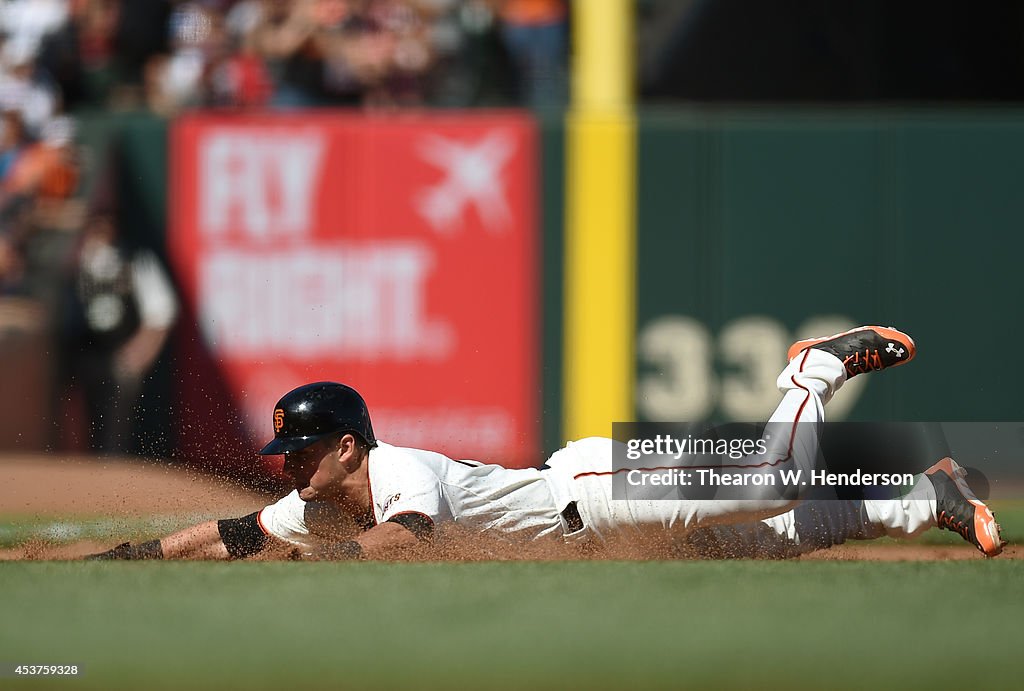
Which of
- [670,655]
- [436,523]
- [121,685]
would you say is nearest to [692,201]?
[436,523]

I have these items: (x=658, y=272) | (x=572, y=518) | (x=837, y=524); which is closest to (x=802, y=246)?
(x=658, y=272)

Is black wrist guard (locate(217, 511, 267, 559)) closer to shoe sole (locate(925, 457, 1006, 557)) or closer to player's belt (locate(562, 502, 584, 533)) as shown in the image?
player's belt (locate(562, 502, 584, 533))

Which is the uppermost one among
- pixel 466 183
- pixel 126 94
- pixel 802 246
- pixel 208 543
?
pixel 126 94

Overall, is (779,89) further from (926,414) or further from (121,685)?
(121,685)

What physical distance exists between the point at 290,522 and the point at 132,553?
571 mm

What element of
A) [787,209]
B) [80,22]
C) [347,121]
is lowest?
[787,209]

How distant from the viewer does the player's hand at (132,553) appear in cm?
482

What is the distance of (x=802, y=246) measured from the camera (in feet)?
27.1

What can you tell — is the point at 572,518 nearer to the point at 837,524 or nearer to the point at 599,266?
the point at 837,524

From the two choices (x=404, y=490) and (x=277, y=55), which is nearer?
(x=404, y=490)

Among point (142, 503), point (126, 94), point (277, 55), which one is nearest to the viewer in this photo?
point (142, 503)

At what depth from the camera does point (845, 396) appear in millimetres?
8062

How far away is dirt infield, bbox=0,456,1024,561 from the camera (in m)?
5.00

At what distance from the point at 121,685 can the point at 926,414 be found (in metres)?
5.71
